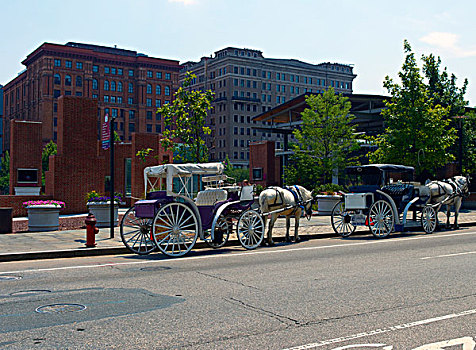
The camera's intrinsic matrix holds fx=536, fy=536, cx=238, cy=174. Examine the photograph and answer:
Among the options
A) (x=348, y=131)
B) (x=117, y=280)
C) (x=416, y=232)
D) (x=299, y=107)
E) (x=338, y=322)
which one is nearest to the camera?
(x=338, y=322)

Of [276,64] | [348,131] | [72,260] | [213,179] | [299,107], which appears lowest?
[72,260]

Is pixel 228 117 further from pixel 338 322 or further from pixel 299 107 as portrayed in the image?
pixel 338 322

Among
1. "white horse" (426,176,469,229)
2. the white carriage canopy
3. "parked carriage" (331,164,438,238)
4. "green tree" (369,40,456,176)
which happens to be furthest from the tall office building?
the white carriage canopy

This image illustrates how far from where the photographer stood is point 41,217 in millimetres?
19484

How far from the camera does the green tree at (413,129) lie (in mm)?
31062

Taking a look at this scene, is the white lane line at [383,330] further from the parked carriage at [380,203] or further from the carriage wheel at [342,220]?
the carriage wheel at [342,220]

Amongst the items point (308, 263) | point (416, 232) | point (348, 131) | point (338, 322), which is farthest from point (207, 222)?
point (348, 131)

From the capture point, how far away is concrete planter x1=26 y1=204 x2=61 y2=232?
19.4 m

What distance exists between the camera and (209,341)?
5891 mm

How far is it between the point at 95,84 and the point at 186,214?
110 metres

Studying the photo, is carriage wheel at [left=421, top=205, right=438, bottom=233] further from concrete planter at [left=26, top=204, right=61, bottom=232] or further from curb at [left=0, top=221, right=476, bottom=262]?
concrete planter at [left=26, top=204, right=61, bottom=232]

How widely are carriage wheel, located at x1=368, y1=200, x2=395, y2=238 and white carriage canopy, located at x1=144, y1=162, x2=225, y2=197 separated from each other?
19.7 feet

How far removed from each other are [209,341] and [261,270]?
17.3 ft

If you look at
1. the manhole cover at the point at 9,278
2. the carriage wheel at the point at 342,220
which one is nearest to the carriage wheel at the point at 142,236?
the manhole cover at the point at 9,278
